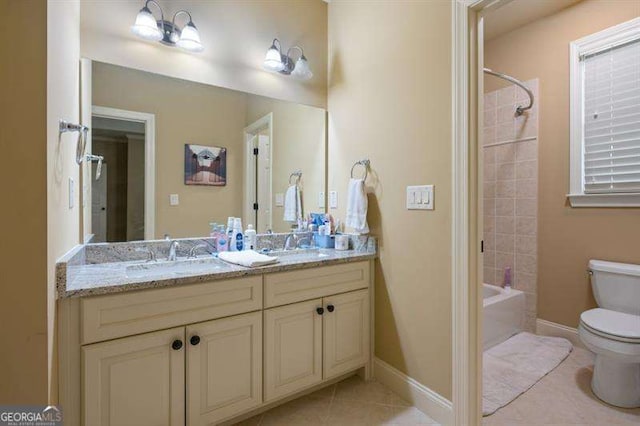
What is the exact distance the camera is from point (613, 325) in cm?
181

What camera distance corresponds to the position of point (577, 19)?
2.42 m

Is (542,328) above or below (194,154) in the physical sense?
below

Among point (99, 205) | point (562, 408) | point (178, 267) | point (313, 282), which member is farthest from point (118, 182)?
point (562, 408)

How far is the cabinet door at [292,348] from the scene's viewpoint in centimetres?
158

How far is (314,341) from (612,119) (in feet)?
8.53

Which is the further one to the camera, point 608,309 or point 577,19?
point 577,19

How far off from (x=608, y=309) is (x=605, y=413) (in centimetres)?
78

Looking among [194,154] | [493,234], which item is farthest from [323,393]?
[493,234]

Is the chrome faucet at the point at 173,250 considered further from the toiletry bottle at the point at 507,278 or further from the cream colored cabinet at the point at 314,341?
the toiletry bottle at the point at 507,278

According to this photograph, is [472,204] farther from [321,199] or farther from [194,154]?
[194,154]

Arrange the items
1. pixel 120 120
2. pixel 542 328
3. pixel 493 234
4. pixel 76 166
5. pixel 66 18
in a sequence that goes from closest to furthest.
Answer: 1. pixel 66 18
2. pixel 76 166
3. pixel 120 120
4. pixel 542 328
5. pixel 493 234

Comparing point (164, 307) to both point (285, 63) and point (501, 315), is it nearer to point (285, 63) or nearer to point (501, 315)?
point (285, 63)

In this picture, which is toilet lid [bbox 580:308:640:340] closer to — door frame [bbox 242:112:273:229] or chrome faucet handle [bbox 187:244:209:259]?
door frame [bbox 242:112:273:229]
